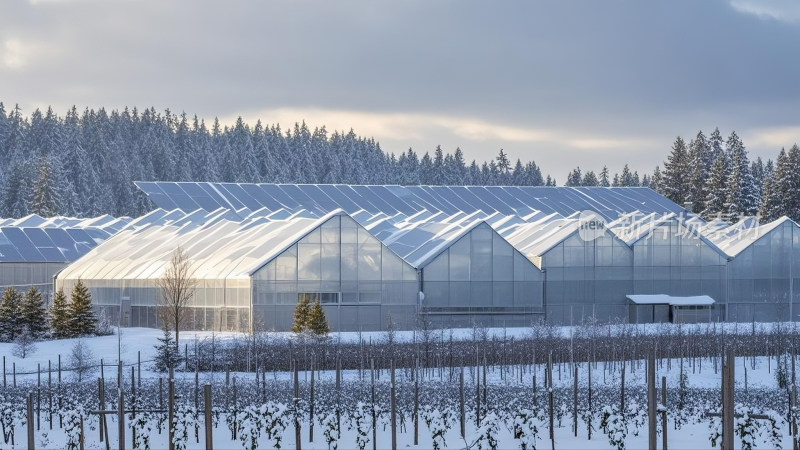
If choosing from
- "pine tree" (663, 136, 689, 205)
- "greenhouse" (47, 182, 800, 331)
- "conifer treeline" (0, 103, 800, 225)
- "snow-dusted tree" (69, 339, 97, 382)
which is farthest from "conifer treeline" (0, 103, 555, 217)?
"snow-dusted tree" (69, 339, 97, 382)

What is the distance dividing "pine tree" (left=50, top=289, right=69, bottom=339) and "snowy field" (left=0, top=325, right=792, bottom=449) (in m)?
1.42

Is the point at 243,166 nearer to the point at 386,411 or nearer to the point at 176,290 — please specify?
the point at 176,290

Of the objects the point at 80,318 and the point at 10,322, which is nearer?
the point at 80,318

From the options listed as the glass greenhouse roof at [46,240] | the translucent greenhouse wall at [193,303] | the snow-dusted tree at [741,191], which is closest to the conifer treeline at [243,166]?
the snow-dusted tree at [741,191]

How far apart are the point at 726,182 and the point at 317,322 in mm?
62197

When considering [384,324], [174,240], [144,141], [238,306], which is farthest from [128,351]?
[144,141]

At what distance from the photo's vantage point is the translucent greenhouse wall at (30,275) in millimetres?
73137

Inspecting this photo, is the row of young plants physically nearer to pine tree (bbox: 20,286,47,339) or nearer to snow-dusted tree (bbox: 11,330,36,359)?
snow-dusted tree (bbox: 11,330,36,359)

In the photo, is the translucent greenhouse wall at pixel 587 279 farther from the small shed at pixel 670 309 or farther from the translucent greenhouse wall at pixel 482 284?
the translucent greenhouse wall at pixel 482 284

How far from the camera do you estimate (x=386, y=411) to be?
35.0m

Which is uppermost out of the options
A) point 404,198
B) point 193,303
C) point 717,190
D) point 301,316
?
point 717,190

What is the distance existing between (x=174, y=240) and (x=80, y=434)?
40469 millimetres

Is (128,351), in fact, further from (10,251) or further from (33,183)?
(33,183)

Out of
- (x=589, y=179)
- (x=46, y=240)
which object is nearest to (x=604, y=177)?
(x=589, y=179)
